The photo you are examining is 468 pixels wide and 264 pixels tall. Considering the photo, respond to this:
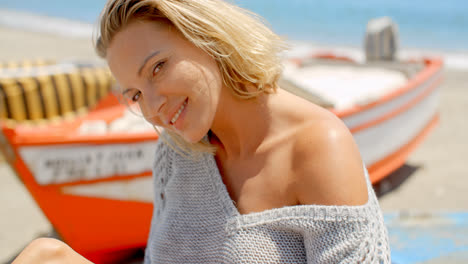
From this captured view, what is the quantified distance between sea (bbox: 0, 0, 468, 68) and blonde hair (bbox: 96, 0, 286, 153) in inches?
547

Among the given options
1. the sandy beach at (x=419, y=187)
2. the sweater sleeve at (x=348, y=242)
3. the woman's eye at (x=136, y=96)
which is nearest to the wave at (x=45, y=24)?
the sandy beach at (x=419, y=187)

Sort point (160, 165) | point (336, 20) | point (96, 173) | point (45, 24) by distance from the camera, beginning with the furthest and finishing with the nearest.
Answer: point (336, 20)
point (45, 24)
point (96, 173)
point (160, 165)

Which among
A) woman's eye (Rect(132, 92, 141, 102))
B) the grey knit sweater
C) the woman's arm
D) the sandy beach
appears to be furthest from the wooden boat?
the woman's arm

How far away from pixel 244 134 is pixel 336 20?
1026 inches

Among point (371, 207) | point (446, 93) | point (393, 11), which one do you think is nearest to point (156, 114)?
point (371, 207)

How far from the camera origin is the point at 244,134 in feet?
4.66

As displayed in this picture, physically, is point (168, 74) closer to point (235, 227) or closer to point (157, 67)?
point (157, 67)

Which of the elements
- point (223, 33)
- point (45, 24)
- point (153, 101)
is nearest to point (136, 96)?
point (153, 101)

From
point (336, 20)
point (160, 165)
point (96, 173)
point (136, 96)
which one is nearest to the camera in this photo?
point (136, 96)

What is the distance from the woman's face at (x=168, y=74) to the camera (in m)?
1.27

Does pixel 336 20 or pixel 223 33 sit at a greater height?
pixel 223 33

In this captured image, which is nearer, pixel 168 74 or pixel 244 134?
pixel 168 74

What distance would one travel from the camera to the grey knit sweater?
3.89 feet

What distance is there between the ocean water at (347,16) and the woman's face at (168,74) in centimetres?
1562
